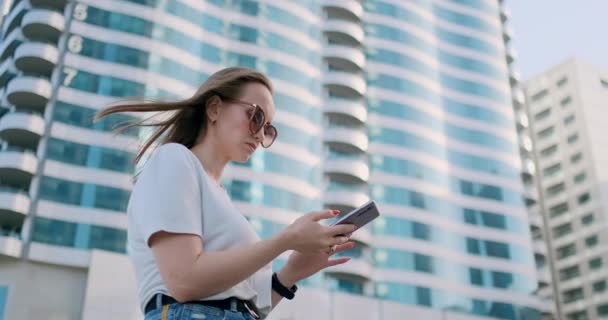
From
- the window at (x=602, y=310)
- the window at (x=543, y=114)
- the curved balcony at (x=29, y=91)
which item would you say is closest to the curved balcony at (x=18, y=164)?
the curved balcony at (x=29, y=91)

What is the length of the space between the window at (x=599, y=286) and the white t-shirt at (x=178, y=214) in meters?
67.1

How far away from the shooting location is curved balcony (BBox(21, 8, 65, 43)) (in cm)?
3656

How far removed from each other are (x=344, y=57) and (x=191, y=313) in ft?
145

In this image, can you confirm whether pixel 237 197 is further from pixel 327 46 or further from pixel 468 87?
pixel 468 87

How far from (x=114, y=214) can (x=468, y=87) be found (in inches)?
1109

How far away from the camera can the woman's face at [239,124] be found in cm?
232

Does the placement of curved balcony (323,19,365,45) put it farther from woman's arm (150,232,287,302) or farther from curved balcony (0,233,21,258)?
woman's arm (150,232,287,302)

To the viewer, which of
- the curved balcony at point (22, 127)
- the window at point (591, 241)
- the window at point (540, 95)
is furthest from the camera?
the window at point (540, 95)

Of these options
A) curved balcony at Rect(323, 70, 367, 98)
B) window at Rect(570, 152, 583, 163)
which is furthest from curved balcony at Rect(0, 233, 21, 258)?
window at Rect(570, 152, 583, 163)

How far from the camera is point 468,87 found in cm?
4941

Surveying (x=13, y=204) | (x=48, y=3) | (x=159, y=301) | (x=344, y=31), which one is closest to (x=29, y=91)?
(x=48, y=3)

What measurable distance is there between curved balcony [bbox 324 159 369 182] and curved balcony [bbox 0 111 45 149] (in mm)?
16916

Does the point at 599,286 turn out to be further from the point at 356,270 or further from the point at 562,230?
the point at 356,270

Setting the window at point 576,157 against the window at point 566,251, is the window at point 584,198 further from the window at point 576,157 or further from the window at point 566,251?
the window at point 566,251
